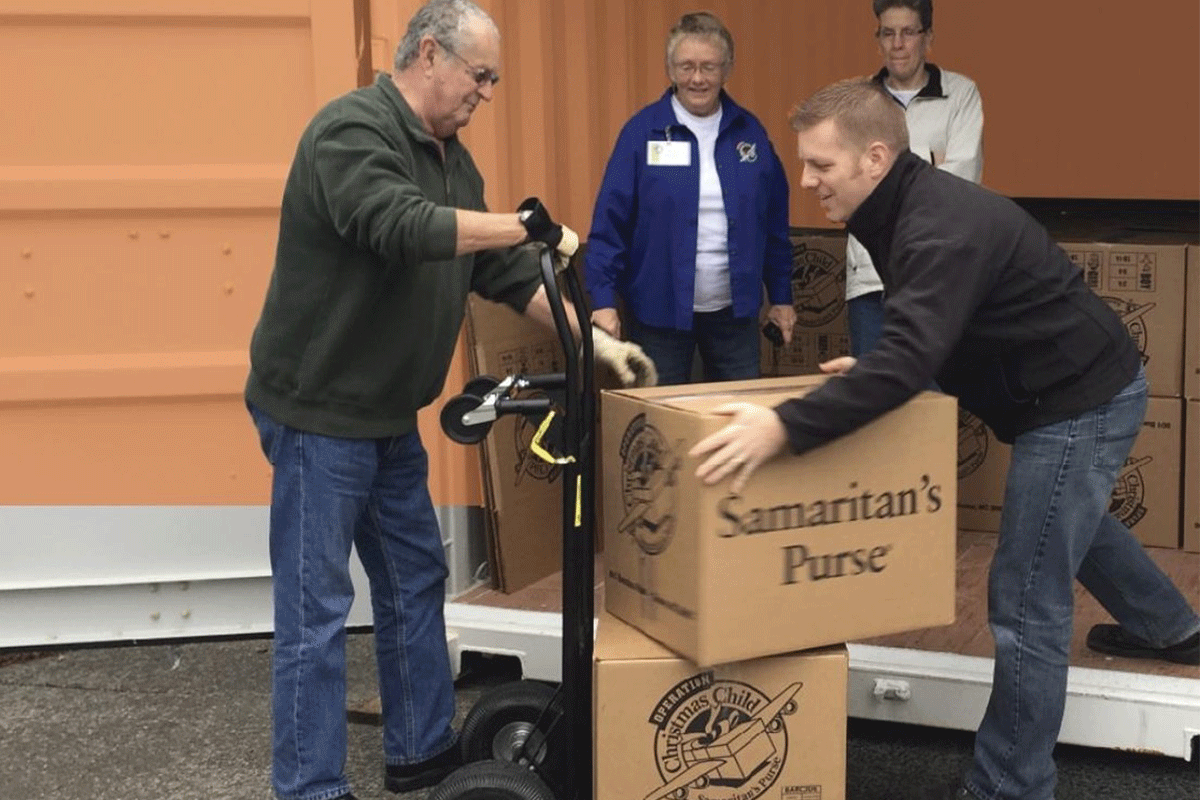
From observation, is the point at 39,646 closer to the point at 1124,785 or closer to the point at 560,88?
the point at 560,88

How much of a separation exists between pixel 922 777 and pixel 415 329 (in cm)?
169

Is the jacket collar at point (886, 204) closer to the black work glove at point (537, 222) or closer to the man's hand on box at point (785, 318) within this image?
the black work glove at point (537, 222)

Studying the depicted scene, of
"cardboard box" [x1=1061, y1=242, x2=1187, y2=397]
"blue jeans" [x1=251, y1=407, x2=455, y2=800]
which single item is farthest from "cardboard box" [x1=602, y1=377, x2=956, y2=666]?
"cardboard box" [x1=1061, y1=242, x2=1187, y2=397]

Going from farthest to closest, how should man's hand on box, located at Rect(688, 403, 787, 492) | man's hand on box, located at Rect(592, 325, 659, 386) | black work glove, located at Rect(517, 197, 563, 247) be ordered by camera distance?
man's hand on box, located at Rect(592, 325, 659, 386) → black work glove, located at Rect(517, 197, 563, 247) → man's hand on box, located at Rect(688, 403, 787, 492)

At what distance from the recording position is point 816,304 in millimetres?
5430

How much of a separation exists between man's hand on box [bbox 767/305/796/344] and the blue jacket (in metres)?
0.18

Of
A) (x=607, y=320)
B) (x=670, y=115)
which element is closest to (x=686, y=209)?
(x=670, y=115)

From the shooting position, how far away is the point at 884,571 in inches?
127

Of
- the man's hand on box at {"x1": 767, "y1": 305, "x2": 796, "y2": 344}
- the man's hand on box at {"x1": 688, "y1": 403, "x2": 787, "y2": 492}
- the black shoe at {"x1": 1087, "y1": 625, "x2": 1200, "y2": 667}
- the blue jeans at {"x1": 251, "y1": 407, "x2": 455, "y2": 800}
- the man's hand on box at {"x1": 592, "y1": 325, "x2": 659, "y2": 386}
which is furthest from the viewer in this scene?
the man's hand on box at {"x1": 767, "y1": 305, "x2": 796, "y2": 344}

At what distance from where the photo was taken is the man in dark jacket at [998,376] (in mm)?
3031

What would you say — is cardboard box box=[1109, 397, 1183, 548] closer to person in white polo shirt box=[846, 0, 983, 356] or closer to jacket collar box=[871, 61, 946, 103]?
person in white polo shirt box=[846, 0, 983, 356]

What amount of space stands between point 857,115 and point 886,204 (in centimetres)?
18

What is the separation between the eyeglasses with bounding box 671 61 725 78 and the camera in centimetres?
452

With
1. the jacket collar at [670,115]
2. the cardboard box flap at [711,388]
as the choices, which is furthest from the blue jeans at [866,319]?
the cardboard box flap at [711,388]
